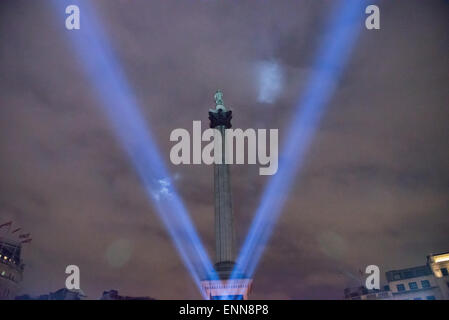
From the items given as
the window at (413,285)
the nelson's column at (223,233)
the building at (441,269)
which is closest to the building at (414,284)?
the window at (413,285)

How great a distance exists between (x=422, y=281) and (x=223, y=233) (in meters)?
37.6

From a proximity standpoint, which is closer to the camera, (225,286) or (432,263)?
(225,286)

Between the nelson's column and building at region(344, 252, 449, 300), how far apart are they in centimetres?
3359

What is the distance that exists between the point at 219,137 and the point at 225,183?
283 inches

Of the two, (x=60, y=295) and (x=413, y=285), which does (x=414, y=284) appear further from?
(x=60, y=295)

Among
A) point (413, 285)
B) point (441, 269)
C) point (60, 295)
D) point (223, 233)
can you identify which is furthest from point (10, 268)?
point (441, 269)

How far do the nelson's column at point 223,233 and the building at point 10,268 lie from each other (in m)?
47.6

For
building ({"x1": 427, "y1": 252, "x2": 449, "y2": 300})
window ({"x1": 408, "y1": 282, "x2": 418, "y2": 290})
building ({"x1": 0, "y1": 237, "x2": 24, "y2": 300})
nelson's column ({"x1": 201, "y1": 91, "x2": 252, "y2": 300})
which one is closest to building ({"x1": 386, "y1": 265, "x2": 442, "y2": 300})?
window ({"x1": 408, "y1": 282, "x2": 418, "y2": 290})

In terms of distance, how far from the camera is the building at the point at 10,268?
7125cm

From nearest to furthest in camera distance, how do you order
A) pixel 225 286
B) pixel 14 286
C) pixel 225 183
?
pixel 225 286 < pixel 225 183 < pixel 14 286

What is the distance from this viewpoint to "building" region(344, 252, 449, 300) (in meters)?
60.4
